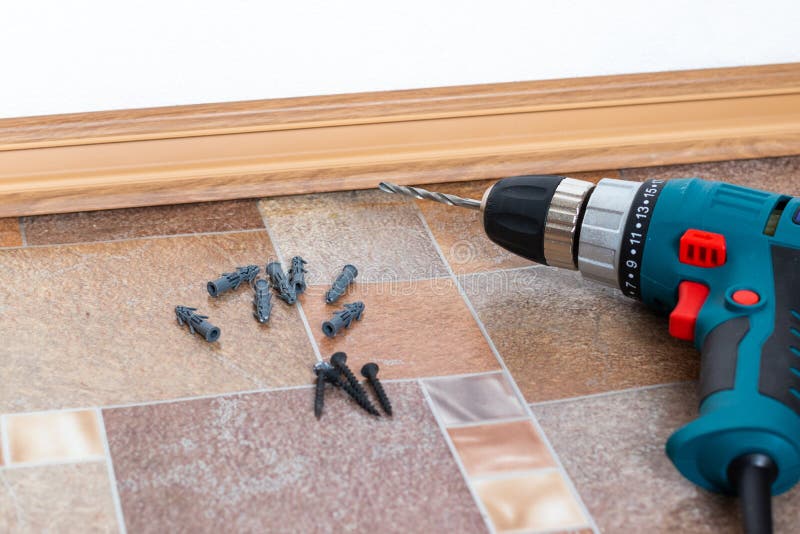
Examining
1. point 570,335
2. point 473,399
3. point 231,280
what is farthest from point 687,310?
point 231,280

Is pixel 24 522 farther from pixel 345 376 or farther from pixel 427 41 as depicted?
pixel 427 41

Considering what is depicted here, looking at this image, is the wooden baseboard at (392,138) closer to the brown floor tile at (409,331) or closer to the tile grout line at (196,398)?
the brown floor tile at (409,331)

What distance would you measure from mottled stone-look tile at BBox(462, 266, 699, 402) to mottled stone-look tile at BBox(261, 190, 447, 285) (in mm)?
106

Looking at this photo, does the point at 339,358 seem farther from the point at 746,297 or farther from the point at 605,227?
the point at 746,297

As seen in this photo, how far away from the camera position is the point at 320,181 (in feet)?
5.34

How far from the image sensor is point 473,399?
1.19 meters

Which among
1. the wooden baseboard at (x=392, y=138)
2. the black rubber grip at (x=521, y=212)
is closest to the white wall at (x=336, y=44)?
the wooden baseboard at (x=392, y=138)

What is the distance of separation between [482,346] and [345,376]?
0.20 metres

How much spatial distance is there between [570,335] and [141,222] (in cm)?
70

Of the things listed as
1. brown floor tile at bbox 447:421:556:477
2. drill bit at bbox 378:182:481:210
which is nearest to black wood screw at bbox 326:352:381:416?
brown floor tile at bbox 447:421:556:477

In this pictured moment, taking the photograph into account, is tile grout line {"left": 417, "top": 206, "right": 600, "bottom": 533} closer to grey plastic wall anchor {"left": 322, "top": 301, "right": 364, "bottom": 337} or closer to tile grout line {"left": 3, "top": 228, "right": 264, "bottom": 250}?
grey plastic wall anchor {"left": 322, "top": 301, "right": 364, "bottom": 337}

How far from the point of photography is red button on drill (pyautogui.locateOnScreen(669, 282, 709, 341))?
117 cm

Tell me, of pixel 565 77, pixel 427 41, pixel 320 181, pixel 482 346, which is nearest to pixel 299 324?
pixel 482 346

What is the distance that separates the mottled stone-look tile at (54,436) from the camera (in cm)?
108
